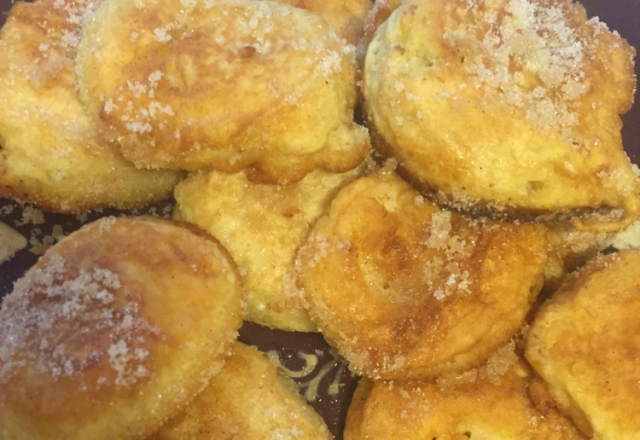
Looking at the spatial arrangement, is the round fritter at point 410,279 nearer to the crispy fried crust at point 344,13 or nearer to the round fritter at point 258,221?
the round fritter at point 258,221

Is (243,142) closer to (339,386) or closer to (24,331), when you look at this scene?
(24,331)

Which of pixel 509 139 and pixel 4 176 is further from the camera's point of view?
pixel 4 176

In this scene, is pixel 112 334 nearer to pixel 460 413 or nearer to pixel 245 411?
pixel 245 411

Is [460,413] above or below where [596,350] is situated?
below

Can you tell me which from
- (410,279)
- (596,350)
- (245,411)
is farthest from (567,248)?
(245,411)

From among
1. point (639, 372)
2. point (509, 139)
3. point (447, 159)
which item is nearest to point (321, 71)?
point (447, 159)

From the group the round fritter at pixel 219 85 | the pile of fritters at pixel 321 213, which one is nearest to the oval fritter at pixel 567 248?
the pile of fritters at pixel 321 213
